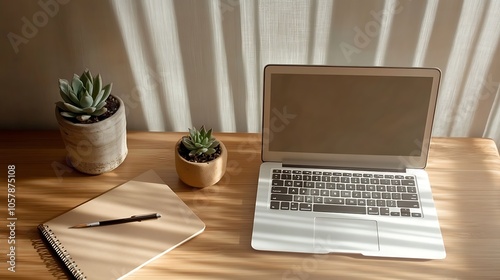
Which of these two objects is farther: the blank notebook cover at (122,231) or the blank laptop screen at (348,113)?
the blank laptop screen at (348,113)

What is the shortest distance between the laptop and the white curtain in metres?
0.15

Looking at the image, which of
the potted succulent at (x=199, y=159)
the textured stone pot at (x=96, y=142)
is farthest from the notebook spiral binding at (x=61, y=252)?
the potted succulent at (x=199, y=159)

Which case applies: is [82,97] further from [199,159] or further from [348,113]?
[348,113]

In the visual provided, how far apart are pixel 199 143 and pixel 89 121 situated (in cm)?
25

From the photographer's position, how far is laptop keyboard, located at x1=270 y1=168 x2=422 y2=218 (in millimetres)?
1198

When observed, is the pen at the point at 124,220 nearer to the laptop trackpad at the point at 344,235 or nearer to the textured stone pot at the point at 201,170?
the textured stone pot at the point at 201,170

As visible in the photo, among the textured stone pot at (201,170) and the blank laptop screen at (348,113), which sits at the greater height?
the blank laptop screen at (348,113)

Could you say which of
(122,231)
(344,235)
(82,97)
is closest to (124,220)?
(122,231)

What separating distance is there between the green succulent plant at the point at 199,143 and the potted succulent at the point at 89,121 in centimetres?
17

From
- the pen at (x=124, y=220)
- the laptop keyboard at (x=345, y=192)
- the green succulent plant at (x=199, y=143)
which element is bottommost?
the pen at (x=124, y=220)

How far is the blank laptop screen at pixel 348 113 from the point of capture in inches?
47.7

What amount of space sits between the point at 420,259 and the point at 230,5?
0.69m

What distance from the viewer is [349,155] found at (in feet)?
4.20

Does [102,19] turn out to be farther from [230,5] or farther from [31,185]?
[31,185]
